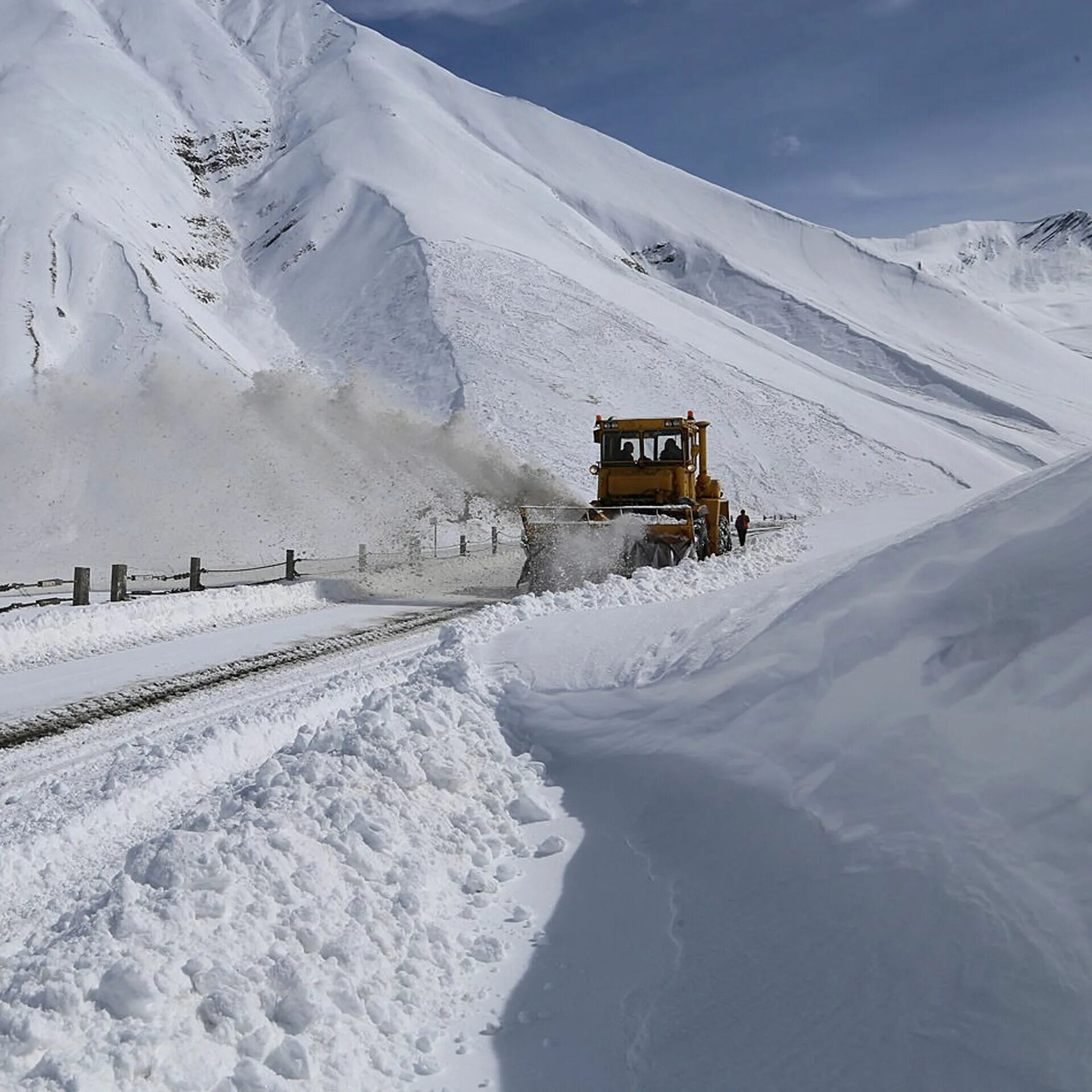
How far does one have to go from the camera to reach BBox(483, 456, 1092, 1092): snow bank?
2.75 metres

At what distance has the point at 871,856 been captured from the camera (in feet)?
11.2

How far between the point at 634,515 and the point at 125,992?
1314 centimetres

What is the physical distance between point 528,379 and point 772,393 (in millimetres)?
15043

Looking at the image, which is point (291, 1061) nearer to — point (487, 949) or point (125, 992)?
point (125, 992)

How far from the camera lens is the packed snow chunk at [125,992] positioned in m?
2.86

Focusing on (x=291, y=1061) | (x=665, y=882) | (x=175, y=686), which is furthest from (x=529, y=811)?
(x=175, y=686)

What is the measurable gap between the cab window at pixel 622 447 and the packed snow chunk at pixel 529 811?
1277 centimetres

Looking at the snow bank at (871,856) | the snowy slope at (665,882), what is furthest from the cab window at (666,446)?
the snow bank at (871,856)

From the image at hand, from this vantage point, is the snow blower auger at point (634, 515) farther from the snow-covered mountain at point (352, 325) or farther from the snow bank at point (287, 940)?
the snow bank at point (287, 940)

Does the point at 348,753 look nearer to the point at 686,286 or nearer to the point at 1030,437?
the point at 1030,437

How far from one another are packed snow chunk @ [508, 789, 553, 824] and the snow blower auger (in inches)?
393

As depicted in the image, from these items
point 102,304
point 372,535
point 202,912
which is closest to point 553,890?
point 202,912

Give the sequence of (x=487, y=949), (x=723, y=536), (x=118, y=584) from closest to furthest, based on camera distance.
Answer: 1. (x=487, y=949)
2. (x=118, y=584)
3. (x=723, y=536)

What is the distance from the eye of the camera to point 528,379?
172ft
